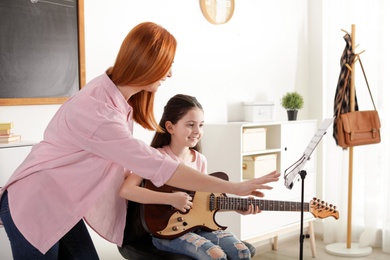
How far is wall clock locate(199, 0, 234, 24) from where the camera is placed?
12.6ft

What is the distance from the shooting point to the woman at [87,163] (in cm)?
167

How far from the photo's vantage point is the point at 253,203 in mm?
2412

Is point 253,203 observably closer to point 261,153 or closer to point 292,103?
point 261,153

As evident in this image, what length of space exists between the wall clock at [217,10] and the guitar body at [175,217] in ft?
5.61

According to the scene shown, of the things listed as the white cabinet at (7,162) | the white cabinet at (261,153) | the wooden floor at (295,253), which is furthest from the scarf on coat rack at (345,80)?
the white cabinet at (7,162)

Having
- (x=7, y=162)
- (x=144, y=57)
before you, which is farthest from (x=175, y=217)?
(x=144, y=57)

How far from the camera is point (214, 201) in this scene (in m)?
2.48

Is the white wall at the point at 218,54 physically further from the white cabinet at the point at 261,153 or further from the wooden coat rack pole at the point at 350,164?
the wooden coat rack pole at the point at 350,164

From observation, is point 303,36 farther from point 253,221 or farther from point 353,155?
point 253,221

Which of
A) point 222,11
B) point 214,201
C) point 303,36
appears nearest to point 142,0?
point 222,11

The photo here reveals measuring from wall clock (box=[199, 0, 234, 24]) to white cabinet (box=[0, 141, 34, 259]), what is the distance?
181 centimetres

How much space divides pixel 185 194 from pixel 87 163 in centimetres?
64

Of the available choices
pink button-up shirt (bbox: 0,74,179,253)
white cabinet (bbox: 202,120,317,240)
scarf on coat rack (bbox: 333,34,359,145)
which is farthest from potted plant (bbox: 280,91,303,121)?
pink button-up shirt (bbox: 0,74,179,253)

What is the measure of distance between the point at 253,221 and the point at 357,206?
1132 mm
